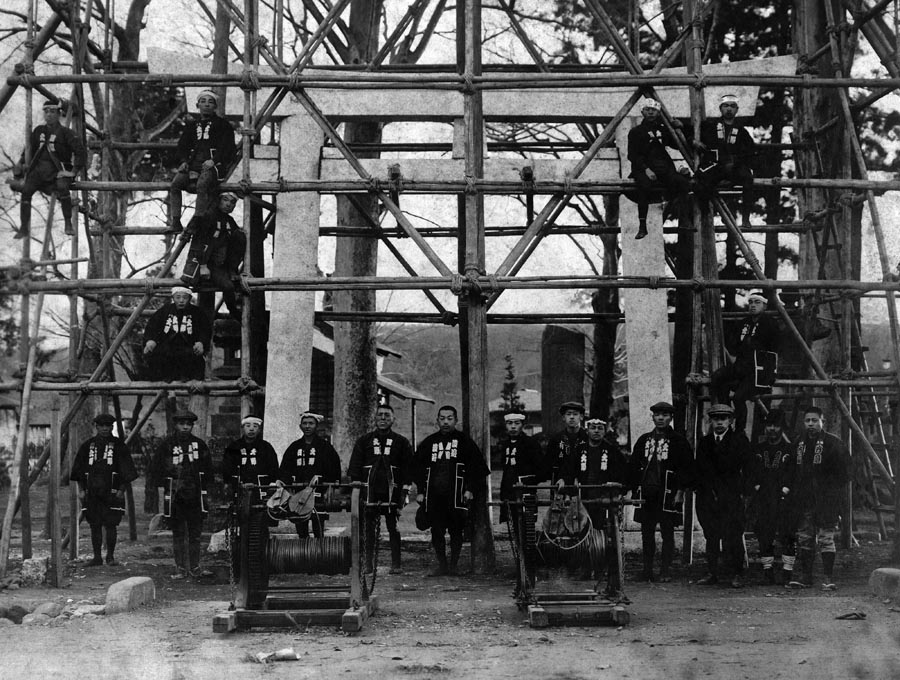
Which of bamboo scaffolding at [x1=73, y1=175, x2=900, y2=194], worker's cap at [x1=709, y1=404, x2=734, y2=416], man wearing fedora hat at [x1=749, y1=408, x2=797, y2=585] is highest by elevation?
bamboo scaffolding at [x1=73, y1=175, x2=900, y2=194]

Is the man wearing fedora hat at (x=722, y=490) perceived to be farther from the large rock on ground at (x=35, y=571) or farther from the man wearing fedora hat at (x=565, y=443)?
the large rock on ground at (x=35, y=571)

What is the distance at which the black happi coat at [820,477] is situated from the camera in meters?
11.8

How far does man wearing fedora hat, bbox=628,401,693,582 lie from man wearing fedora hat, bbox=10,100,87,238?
24.9 feet

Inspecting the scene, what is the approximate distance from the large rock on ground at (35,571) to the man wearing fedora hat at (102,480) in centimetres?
123

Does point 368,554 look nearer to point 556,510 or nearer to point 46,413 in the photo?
point 556,510

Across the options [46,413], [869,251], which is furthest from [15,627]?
[46,413]

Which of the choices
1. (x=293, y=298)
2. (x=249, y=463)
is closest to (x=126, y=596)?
(x=249, y=463)

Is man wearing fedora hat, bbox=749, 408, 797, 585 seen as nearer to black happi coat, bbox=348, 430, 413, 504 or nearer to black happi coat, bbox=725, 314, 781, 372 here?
black happi coat, bbox=725, 314, 781, 372

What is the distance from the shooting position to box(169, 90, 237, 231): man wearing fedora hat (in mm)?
13133

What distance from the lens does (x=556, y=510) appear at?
978cm

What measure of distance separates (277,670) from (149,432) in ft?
86.7

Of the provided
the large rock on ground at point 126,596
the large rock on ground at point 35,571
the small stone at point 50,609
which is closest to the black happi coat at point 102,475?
the large rock on ground at point 35,571

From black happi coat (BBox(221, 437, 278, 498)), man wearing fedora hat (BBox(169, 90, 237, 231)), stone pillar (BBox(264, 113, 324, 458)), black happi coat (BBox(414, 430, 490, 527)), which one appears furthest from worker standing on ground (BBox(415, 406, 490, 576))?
man wearing fedora hat (BBox(169, 90, 237, 231))

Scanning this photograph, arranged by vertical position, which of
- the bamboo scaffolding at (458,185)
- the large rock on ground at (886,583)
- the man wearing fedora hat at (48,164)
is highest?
the man wearing fedora hat at (48,164)
